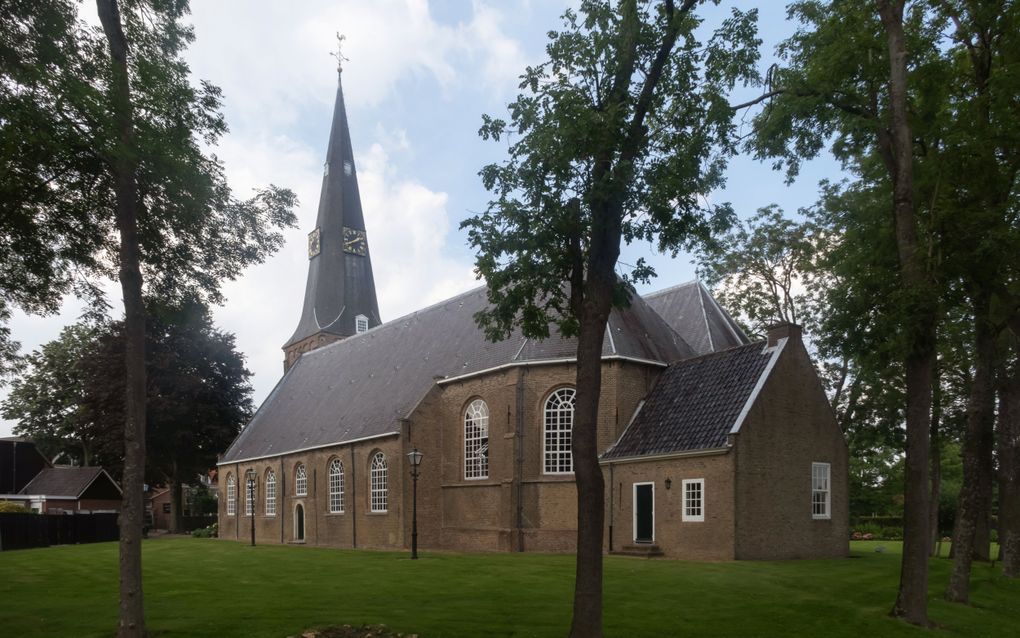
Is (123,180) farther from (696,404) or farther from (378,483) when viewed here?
(378,483)

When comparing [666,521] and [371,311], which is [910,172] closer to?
[666,521]

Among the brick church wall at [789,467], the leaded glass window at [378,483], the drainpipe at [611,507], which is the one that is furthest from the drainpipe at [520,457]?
the brick church wall at [789,467]

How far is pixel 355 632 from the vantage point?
12461 millimetres

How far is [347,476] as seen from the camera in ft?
125

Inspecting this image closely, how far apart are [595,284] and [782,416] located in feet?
49.8

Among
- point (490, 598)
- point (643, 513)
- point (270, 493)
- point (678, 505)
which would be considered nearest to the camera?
point (490, 598)

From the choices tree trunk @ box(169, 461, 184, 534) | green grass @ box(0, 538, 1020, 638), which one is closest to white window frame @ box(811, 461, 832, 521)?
green grass @ box(0, 538, 1020, 638)

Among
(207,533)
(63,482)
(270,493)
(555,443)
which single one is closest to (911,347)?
(555,443)

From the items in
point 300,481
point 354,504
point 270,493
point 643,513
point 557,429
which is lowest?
point 270,493

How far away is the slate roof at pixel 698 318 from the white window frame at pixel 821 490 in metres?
6.73

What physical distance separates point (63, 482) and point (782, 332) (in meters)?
53.8

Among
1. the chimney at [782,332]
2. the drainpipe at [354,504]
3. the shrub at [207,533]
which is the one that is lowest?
the shrub at [207,533]

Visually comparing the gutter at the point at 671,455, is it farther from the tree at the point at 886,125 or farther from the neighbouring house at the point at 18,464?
the neighbouring house at the point at 18,464

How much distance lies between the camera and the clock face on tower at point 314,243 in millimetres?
55875
